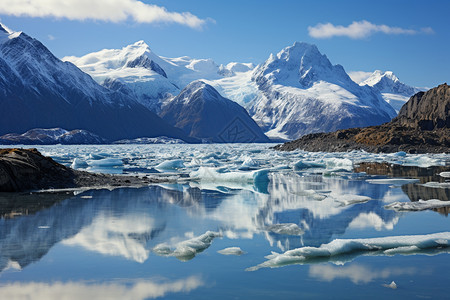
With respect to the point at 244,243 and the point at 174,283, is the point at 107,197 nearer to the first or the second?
the point at 244,243

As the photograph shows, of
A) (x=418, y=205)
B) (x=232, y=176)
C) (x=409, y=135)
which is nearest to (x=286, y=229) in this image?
(x=418, y=205)

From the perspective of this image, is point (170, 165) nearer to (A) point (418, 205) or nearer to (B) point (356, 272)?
(A) point (418, 205)

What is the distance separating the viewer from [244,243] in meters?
10.0

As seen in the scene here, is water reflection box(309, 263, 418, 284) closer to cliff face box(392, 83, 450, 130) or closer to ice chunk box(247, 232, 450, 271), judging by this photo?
ice chunk box(247, 232, 450, 271)

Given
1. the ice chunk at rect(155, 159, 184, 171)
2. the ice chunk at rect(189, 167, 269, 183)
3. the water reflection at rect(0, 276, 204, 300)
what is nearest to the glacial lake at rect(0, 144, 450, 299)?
the water reflection at rect(0, 276, 204, 300)

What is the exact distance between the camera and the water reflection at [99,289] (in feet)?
22.3

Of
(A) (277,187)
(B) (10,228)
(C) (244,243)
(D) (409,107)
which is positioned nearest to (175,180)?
(A) (277,187)

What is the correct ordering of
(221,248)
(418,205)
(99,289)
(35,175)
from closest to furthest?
(99,289) < (221,248) < (418,205) < (35,175)

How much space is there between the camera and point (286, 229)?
11203mm

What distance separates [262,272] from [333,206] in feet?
26.0

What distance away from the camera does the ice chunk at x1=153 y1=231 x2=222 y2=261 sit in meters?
9.12

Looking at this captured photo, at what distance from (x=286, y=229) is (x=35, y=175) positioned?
42.4 feet

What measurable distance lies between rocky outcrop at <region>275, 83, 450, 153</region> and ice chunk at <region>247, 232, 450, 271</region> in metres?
59.1

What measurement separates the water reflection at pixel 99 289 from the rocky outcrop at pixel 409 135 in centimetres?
6338
